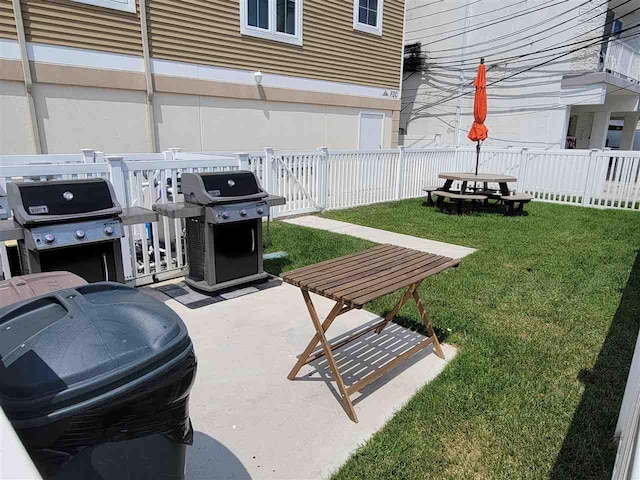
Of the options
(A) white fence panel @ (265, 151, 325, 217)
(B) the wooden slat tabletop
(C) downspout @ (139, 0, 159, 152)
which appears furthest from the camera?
(A) white fence panel @ (265, 151, 325, 217)

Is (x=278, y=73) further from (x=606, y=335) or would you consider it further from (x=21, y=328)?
(x=21, y=328)

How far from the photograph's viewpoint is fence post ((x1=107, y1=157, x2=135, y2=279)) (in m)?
4.61

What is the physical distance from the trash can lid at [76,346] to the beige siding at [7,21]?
7.61m

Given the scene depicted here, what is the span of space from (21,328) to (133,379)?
391 mm

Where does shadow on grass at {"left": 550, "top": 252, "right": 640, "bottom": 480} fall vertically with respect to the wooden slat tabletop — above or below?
below

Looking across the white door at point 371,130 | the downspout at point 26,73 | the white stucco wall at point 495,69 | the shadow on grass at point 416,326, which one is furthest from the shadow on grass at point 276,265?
the white stucco wall at point 495,69

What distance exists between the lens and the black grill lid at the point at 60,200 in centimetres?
325

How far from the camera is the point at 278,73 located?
34.7ft

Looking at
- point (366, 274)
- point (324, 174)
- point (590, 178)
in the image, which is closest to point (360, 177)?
point (324, 174)

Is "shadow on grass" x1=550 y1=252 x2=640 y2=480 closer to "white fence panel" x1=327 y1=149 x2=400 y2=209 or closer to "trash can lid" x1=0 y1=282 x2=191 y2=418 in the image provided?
"trash can lid" x1=0 y1=282 x2=191 y2=418

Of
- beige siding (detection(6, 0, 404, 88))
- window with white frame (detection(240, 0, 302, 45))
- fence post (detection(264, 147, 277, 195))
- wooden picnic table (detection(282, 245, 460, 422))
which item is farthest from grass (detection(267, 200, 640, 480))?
window with white frame (detection(240, 0, 302, 45))

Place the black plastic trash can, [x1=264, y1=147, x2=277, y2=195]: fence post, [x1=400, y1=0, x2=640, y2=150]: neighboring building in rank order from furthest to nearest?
[x1=400, y1=0, x2=640, y2=150]: neighboring building → [x1=264, y1=147, x2=277, y2=195]: fence post → the black plastic trash can

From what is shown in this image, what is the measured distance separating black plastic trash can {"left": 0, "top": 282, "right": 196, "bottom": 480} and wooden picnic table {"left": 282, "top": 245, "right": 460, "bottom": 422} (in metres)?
1.29

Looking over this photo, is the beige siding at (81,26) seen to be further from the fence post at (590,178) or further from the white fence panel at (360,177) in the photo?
the fence post at (590,178)
